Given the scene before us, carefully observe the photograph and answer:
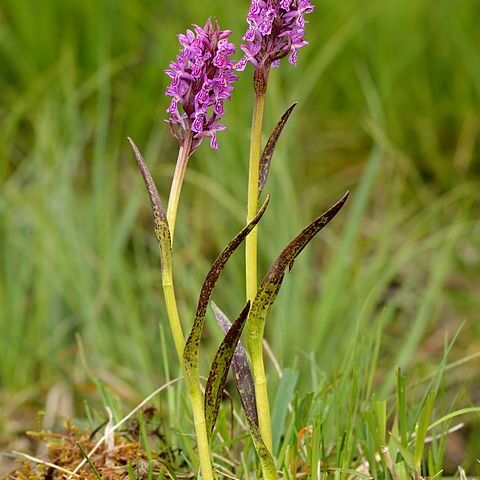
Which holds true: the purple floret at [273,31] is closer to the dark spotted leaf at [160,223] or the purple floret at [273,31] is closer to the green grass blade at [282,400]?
the dark spotted leaf at [160,223]

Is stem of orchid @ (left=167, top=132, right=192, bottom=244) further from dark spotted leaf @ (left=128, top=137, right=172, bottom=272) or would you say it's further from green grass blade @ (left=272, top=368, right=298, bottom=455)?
green grass blade @ (left=272, top=368, right=298, bottom=455)

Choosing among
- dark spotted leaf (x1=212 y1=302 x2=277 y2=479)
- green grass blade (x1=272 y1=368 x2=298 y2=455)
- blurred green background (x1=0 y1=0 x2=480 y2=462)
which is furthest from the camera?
blurred green background (x1=0 y1=0 x2=480 y2=462)

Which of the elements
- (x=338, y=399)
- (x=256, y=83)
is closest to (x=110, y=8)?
(x=338, y=399)

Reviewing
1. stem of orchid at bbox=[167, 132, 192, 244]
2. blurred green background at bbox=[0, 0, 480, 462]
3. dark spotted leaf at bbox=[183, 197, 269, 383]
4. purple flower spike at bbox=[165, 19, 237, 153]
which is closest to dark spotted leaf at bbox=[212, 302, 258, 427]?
dark spotted leaf at bbox=[183, 197, 269, 383]

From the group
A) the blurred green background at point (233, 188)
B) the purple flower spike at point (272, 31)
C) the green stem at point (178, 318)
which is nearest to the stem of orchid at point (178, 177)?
the green stem at point (178, 318)

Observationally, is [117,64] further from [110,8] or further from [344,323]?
[344,323]
